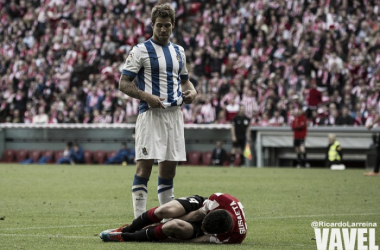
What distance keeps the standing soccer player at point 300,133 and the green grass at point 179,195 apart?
10.3 ft

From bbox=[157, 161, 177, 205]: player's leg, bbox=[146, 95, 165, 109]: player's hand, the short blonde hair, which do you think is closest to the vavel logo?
bbox=[157, 161, 177, 205]: player's leg

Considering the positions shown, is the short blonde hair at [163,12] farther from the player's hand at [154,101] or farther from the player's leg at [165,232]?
the player's leg at [165,232]

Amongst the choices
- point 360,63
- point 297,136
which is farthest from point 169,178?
point 360,63

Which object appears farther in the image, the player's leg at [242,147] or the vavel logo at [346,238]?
the player's leg at [242,147]

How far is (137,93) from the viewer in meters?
9.21

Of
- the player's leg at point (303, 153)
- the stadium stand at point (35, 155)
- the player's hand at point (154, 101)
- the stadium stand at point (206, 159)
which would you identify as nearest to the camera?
the player's hand at point (154, 101)

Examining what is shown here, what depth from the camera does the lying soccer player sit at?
8.27 metres

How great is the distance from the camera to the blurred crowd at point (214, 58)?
1091 inches

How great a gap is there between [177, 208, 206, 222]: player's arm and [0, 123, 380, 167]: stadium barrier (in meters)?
18.4

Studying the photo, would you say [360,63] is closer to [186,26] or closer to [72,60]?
[186,26]

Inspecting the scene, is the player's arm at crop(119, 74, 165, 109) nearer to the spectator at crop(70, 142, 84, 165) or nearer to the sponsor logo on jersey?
the sponsor logo on jersey

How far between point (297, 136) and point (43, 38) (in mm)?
15904

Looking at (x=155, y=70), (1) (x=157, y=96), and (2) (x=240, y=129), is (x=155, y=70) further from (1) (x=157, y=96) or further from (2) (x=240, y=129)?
(2) (x=240, y=129)

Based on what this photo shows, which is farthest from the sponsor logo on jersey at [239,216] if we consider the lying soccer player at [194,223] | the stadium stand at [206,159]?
the stadium stand at [206,159]
